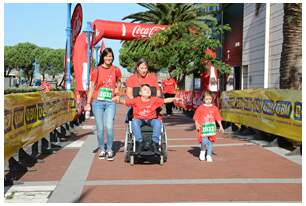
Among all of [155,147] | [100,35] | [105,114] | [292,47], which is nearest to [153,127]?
[155,147]

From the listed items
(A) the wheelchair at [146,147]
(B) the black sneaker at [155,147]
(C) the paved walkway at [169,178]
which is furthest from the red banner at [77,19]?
(B) the black sneaker at [155,147]

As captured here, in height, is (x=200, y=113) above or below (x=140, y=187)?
above

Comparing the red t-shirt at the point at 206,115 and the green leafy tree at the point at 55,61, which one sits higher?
the green leafy tree at the point at 55,61

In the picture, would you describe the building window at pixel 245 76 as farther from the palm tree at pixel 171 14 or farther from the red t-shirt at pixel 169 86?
the palm tree at pixel 171 14

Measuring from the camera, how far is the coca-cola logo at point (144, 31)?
22609mm

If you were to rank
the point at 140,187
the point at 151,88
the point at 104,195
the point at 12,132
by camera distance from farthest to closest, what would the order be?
1. the point at 151,88
2. the point at 12,132
3. the point at 140,187
4. the point at 104,195

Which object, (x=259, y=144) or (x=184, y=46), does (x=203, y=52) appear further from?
(x=259, y=144)

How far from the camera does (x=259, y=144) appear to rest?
10.0m

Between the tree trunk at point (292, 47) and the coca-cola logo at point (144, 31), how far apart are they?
12.3 meters

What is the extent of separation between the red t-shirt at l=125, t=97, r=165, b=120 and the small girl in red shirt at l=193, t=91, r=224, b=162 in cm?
88

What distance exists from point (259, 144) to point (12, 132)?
19.1ft

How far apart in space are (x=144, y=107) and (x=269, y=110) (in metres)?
3.63

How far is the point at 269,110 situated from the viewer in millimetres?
9992

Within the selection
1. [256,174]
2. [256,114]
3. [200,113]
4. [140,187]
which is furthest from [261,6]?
[140,187]
